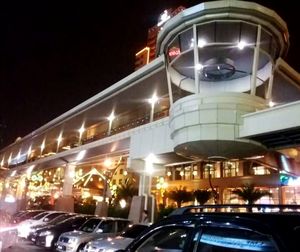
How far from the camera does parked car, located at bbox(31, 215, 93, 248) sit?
15.4 metres

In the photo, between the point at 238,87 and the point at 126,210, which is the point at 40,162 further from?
the point at 238,87

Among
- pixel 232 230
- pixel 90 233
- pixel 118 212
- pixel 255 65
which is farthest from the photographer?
pixel 118 212

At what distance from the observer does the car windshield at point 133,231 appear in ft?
37.9

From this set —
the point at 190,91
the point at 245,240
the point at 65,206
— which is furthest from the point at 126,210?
the point at 245,240

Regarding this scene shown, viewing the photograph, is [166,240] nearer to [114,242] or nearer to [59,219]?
[114,242]

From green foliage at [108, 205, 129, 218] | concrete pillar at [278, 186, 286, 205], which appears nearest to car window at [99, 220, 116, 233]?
green foliage at [108, 205, 129, 218]

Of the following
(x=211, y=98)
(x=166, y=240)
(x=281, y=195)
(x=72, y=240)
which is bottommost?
(x=72, y=240)

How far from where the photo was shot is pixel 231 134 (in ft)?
46.8

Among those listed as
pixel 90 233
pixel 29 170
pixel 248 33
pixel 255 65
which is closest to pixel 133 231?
pixel 90 233

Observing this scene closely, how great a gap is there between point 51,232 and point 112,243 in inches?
231

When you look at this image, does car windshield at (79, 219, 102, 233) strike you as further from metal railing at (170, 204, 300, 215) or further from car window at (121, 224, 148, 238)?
metal railing at (170, 204, 300, 215)

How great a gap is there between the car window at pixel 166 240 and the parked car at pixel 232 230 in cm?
1

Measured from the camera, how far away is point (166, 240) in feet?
13.7

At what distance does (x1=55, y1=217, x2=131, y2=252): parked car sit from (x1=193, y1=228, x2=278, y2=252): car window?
9.75 metres
